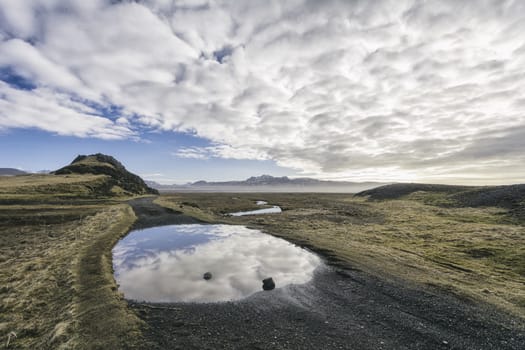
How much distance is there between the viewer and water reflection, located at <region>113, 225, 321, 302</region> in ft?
50.9

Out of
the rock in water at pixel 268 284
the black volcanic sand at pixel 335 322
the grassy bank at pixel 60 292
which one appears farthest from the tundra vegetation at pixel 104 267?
the rock in water at pixel 268 284

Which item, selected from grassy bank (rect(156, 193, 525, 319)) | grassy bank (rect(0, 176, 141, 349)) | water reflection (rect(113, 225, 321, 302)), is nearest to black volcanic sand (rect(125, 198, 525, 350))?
grassy bank (rect(0, 176, 141, 349))

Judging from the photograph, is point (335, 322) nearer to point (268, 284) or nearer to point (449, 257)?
point (268, 284)

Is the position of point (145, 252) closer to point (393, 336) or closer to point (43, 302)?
point (43, 302)

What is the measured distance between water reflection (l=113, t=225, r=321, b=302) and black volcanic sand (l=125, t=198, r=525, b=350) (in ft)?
6.04

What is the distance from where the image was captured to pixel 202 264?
69.8ft

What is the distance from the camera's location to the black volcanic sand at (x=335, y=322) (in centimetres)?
1000

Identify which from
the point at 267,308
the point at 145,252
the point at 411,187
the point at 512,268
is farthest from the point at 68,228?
the point at 411,187

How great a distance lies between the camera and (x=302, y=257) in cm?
2331

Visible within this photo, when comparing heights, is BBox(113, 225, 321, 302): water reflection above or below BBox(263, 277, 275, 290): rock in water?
below

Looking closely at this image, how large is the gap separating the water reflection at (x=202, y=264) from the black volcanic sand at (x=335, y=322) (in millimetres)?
1840

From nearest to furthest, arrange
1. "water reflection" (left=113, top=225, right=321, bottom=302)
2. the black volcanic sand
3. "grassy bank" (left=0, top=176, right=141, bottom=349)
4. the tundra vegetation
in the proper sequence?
1. "grassy bank" (left=0, top=176, right=141, bottom=349)
2. the black volcanic sand
3. the tundra vegetation
4. "water reflection" (left=113, top=225, right=321, bottom=302)

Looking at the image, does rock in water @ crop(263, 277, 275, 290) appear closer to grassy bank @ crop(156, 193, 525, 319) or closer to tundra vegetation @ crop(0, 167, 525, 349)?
tundra vegetation @ crop(0, 167, 525, 349)

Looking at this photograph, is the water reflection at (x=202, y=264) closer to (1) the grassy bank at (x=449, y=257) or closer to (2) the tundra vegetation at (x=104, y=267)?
(2) the tundra vegetation at (x=104, y=267)
